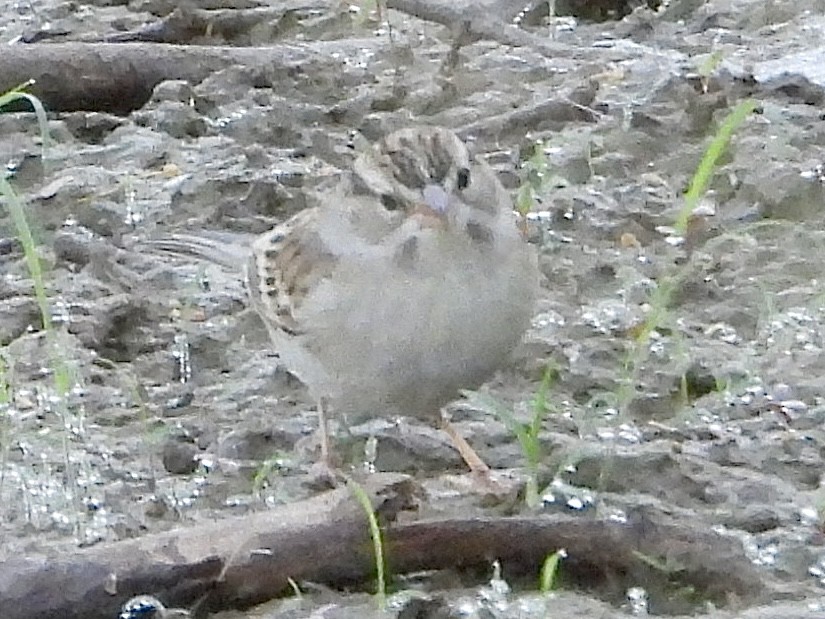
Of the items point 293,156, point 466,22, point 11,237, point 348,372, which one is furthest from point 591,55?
point 348,372

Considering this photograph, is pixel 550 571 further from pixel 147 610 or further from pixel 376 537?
pixel 147 610

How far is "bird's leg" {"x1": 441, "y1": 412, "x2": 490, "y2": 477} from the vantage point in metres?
3.81

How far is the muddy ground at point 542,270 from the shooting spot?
12.3 feet

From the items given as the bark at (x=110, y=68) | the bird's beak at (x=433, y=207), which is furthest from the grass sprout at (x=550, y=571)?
the bark at (x=110, y=68)

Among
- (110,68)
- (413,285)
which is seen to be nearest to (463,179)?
(413,285)

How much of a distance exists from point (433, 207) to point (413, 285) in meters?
0.15

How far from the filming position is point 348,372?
3605 mm

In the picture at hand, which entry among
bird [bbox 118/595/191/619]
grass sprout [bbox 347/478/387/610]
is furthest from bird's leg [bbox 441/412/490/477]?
bird [bbox 118/595/191/619]

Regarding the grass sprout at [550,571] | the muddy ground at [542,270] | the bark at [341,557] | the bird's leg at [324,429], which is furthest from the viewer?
the bird's leg at [324,429]

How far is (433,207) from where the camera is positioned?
A: 3.46 meters

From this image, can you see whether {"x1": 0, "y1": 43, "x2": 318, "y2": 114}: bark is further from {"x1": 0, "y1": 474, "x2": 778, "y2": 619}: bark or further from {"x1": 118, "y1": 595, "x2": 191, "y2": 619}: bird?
{"x1": 118, "y1": 595, "x2": 191, "y2": 619}: bird

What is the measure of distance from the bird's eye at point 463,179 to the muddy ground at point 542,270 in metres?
0.64

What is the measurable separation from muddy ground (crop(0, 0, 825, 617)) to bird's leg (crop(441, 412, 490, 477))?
0.04 meters

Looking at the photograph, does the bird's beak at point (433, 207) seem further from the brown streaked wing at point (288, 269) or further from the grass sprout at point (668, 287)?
the grass sprout at point (668, 287)
